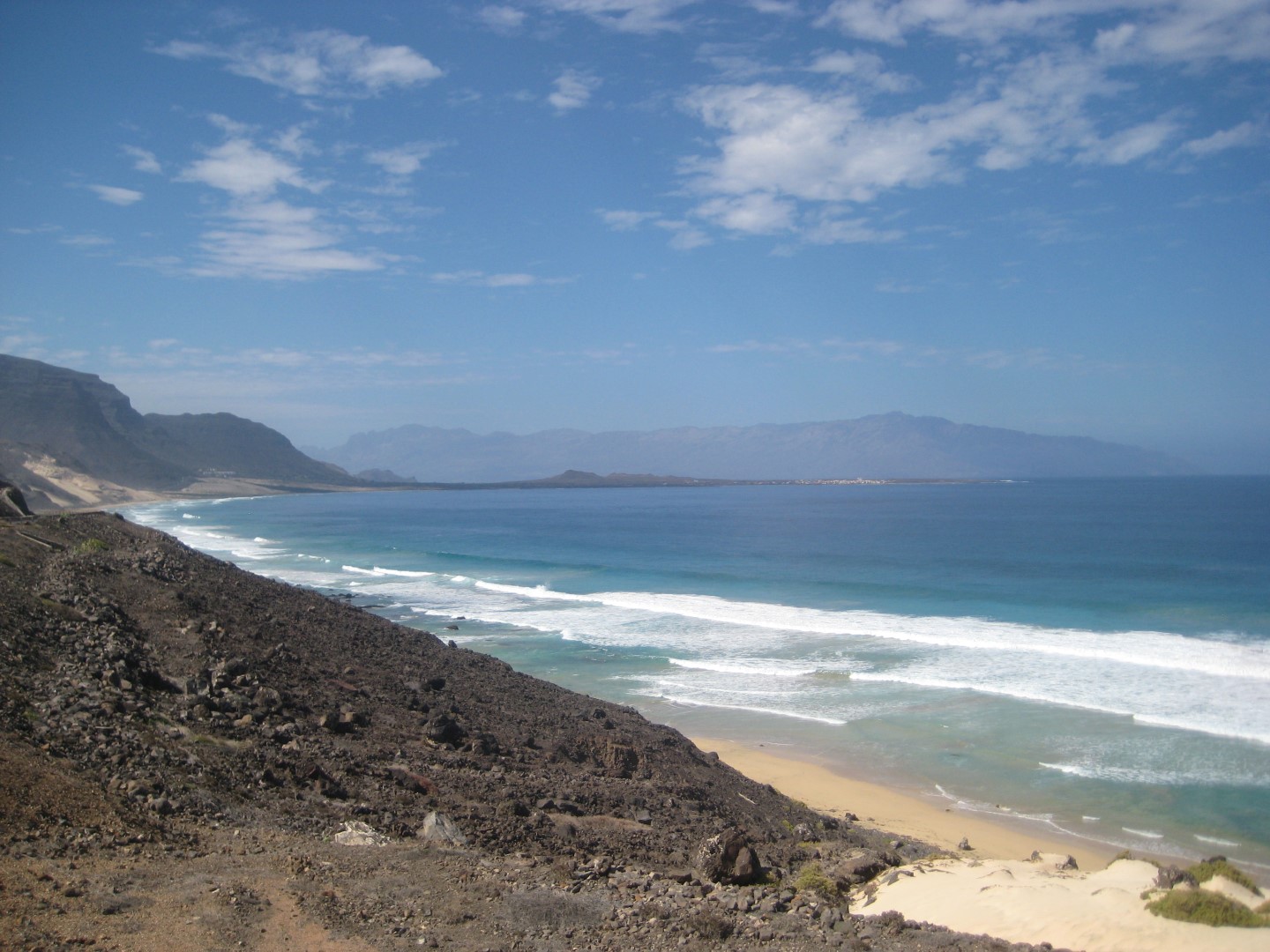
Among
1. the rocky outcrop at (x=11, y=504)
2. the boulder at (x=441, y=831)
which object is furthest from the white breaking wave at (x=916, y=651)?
the rocky outcrop at (x=11, y=504)

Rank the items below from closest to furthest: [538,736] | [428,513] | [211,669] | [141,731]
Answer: [141,731]
[211,669]
[538,736]
[428,513]

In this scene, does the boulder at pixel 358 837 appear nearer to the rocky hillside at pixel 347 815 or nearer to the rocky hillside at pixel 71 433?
the rocky hillside at pixel 347 815

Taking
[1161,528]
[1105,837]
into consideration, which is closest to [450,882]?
[1105,837]

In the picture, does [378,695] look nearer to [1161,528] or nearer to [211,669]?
[211,669]

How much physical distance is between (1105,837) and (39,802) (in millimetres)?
14093

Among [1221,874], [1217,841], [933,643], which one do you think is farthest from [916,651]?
[1221,874]

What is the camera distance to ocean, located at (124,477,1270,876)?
15.8 meters

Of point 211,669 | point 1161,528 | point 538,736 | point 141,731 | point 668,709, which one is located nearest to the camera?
point 141,731

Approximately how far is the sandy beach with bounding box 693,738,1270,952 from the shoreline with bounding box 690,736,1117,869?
4 centimetres

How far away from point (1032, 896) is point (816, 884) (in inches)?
83.5

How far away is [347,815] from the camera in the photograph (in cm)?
899

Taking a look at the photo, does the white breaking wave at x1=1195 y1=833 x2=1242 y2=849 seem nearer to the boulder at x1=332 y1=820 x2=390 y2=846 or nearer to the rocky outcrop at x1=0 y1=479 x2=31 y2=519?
the boulder at x1=332 y1=820 x2=390 y2=846

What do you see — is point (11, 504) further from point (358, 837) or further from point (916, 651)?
point (916, 651)

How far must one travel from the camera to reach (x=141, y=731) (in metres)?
9.46
